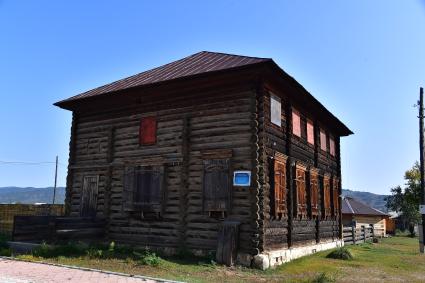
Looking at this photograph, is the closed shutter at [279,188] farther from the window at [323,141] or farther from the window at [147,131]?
the window at [323,141]

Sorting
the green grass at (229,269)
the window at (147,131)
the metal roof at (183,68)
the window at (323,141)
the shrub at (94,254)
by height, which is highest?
the metal roof at (183,68)

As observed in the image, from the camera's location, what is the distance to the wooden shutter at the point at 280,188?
49.6 feet

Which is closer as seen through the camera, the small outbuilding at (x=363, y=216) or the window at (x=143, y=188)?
the window at (x=143, y=188)

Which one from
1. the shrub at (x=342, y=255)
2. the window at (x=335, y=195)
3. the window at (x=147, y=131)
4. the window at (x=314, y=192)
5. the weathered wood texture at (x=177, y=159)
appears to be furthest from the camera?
the window at (x=335, y=195)

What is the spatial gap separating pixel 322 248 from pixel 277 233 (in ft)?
20.0

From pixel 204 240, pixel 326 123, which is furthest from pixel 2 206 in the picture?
pixel 326 123

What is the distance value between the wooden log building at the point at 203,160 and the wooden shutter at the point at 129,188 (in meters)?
0.04

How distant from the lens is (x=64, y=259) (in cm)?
1338

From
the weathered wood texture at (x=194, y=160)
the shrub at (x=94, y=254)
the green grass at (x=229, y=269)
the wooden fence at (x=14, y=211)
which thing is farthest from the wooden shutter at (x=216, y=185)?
the wooden fence at (x=14, y=211)

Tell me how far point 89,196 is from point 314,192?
10.0m

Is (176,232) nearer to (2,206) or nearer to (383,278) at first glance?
(383,278)

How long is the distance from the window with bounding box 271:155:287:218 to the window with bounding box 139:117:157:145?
15.9ft

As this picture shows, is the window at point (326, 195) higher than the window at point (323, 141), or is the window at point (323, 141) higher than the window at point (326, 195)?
the window at point (323, 141)

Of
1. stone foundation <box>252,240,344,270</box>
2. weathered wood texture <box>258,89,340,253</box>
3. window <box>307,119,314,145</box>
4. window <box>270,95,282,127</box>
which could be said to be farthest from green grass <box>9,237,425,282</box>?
window <box>307,119,314,145</box>
